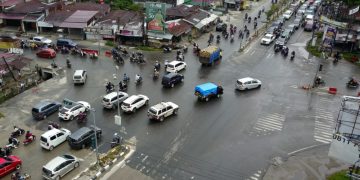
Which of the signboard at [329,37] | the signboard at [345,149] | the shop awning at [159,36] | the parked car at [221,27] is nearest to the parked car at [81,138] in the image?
the signboard at [345,149]

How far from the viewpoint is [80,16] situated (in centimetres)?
7094

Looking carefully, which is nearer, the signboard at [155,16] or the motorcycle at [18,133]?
the motorcycle at [18,133]

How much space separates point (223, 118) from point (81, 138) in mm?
15129

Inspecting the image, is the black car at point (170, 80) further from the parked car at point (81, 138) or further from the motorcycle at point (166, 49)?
the parked car at point (81, 138)

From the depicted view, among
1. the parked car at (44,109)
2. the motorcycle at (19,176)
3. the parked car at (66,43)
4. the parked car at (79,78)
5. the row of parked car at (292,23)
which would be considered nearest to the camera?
the motorcycle at (19,176)

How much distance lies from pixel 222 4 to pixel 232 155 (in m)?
69.8

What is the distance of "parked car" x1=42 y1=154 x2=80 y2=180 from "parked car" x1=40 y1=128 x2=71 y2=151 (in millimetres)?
3277

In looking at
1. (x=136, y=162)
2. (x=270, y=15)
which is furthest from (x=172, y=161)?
(x=270, y=15)

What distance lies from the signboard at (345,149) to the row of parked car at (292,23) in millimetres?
40066

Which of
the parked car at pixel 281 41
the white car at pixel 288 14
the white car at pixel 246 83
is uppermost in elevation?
the white car at pixel 288 14

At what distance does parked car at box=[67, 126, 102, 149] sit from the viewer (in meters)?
33.8

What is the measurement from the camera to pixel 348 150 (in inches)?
1051

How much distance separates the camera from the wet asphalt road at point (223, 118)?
3234 centimetres

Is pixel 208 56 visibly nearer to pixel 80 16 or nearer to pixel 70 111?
pixel 70 111
